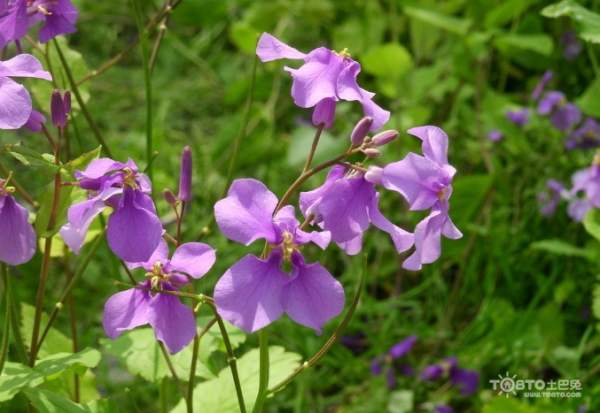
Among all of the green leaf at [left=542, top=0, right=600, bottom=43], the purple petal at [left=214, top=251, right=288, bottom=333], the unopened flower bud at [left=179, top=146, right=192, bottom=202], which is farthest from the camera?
the green leaf at [left=542, top=0, right=600, bottom=43]

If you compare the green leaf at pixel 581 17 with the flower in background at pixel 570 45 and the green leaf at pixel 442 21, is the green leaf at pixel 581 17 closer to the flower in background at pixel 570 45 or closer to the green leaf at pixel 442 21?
the green leaf at pixel 442 21

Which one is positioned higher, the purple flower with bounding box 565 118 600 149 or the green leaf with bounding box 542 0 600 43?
the green leaf with bounding box 542 0 600 43

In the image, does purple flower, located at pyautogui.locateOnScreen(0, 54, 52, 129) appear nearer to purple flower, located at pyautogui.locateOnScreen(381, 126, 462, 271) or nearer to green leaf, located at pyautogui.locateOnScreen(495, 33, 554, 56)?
purple flower, located at pyautogui.locateOnScreen(381, 126, 462, 271)

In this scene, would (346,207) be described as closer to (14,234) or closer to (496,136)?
(14,234)

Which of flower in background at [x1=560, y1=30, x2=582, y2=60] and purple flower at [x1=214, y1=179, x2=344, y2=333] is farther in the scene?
flower in background at [x1=560, y1=30, x2=582, y2=60]

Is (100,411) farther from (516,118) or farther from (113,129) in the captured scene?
(113,129)

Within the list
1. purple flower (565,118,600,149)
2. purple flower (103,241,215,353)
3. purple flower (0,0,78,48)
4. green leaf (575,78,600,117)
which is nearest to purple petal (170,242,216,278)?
purple flower (103,241,215,353)
